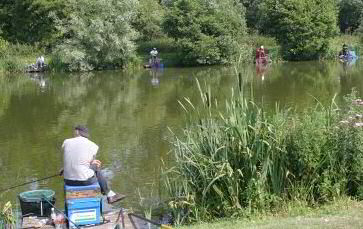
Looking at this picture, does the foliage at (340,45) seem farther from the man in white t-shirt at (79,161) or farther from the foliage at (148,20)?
the man in white t-shirt at (79,161)

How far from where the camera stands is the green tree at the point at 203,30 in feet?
138

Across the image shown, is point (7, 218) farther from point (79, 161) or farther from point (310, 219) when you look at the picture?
point (310, 219)

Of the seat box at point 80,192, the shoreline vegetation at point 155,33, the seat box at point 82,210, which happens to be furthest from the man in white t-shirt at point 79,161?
the shoreline vegetation at point 155,33

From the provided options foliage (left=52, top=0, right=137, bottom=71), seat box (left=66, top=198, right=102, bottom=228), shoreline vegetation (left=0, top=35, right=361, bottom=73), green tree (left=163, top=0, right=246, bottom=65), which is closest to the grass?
seat box (left=66, top=198, right=102, bottom=228)

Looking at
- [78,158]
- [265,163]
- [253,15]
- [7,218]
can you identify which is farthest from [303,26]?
[7,218]

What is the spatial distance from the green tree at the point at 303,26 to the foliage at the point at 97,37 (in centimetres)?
1204

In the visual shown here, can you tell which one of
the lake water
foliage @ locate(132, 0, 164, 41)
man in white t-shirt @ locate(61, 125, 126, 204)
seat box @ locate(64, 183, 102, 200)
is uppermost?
foliage @ locate(132, 0, 164, 41)

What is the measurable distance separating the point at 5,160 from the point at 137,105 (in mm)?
9035

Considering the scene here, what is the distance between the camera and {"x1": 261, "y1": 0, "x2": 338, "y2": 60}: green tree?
44656 mm

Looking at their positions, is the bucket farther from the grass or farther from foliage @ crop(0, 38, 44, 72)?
foliage @ crop(0, 38, 44, 72)

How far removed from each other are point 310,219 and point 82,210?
315 cm

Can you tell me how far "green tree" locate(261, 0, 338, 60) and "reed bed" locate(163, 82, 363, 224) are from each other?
123 feet

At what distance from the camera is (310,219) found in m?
6.88

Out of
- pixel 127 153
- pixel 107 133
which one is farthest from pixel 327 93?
pixel 127 153
